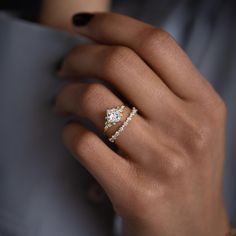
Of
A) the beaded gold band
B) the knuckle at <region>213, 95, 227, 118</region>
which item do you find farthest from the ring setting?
the knuckle at <region>213, 95, 227, 118</region>

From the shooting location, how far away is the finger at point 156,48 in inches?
19.6

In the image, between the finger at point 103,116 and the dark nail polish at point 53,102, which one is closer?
the finger at point 103,116

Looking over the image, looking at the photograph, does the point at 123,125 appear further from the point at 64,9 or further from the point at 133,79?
the point at 64,9

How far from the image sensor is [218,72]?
0.69m

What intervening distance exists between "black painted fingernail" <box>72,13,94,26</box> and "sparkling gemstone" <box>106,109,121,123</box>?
0.14m

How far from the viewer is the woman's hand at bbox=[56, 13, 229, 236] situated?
496 mm

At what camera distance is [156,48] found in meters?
0.50

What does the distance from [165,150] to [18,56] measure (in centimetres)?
26

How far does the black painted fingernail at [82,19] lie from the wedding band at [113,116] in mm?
135

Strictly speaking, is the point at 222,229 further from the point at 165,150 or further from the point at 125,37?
the point at 125,37

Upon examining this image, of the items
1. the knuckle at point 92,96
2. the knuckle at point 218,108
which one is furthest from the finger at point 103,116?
the knuckle at point 218,108

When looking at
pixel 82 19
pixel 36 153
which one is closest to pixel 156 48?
pixel 82 19

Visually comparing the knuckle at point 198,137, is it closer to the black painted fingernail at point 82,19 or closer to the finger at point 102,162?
the finger at point 102,162

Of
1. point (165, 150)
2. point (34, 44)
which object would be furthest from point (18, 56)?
point (165, 150)
